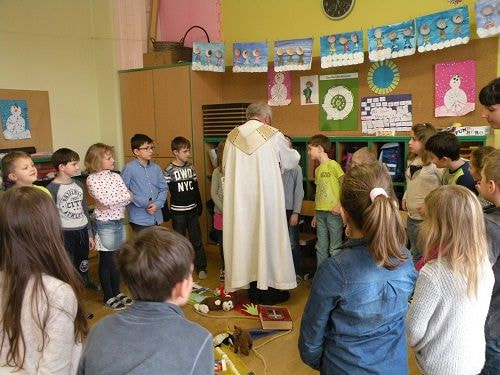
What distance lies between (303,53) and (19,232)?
335cm

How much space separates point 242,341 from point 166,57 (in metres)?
3.31

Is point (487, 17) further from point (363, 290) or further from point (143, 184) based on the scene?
point (143, 184)

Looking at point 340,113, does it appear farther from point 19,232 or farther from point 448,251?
point 19,232

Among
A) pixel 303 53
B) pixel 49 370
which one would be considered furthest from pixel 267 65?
pixel 49 370

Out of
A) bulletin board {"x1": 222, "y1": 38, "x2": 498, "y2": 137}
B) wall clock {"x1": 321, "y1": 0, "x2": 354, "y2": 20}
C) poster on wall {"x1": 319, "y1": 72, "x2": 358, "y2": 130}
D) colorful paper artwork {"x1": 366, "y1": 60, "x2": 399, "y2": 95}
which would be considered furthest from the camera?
poster on wall {"x1": 319, "y1": 72, "x2": 358, "y2": 130}

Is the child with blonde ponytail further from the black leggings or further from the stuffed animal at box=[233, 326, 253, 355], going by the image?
the black leggings

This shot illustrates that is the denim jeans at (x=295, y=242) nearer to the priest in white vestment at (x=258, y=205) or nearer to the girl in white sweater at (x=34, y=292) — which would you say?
the priest in white vestment at (x=258, y=205)

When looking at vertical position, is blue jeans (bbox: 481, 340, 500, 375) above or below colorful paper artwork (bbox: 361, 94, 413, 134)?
below

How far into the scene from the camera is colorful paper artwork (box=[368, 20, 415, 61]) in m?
3.57

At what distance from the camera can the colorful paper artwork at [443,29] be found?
3.31 m

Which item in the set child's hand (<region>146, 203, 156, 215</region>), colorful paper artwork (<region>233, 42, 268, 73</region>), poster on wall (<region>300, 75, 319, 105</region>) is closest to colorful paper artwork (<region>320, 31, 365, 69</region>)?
poster on wall (<region>300, 75, 319, 105</region>)

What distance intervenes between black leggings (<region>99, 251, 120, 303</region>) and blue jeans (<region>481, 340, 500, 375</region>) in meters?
2.71

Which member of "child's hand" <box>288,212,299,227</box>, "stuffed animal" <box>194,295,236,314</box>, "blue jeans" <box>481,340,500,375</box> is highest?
"child's hand" <box>288,212,299,227</box>

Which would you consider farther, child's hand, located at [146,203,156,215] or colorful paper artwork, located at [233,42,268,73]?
colorful paper artwork, located at [233,42,268,73]
